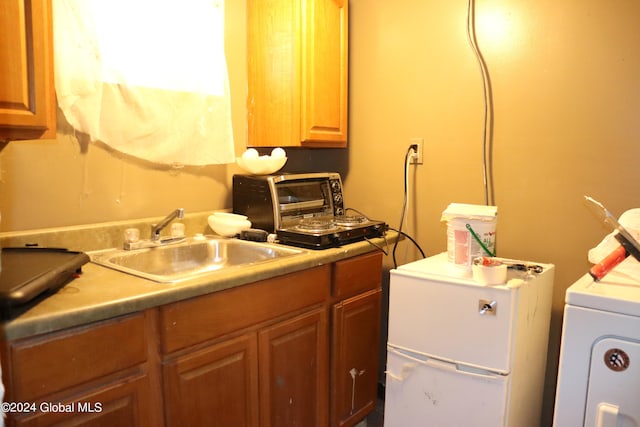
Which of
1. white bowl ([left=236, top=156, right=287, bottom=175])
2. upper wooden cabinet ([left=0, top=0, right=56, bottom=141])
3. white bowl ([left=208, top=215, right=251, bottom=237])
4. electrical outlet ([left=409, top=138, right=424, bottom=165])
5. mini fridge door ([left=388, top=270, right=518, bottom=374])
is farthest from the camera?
electrical outlet ([left=409, top=138, right=424, bottom=165])

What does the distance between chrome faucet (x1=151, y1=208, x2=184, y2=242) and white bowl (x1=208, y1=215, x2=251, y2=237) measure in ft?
0.67

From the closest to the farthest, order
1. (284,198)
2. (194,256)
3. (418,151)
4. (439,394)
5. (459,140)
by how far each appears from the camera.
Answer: (439,394) → (194,256) → (284,198) → (459,140) → (418,151)

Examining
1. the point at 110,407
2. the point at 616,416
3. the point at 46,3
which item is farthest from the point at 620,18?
the point at 110,407

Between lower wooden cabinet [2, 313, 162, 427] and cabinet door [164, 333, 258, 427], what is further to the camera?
cabinet door [164, 333, 258, 427]

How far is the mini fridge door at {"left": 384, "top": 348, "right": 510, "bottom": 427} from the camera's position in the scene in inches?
61.2

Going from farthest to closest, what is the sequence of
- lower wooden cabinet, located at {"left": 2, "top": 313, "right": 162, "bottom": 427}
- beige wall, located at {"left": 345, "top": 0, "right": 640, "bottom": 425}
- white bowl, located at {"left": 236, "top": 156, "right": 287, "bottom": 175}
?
1. white bowl, located at {"left": 236, "top": 156, "right": 287, "bottom": 175}
2. beige wall, located at {"left": 345, "top": 0, "right": 640, "bottom": 425}
3. lower wooden cabinet, located at {"left": 2, "top": 313, "right": 162, "bottom": 427}

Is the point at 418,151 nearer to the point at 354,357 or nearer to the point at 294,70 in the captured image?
the point at 294,70

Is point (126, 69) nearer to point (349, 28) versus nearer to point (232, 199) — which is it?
point (232, 199)

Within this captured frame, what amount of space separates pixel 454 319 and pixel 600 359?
18.8 inches

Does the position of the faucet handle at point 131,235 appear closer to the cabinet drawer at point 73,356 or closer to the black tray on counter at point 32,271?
the black tray on counter at point 32,271

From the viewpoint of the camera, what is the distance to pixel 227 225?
1971 mm

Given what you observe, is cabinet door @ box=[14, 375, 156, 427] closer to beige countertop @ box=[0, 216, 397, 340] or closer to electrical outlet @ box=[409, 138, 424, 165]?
beige countertop @ box=[0, 216, 397, 340]

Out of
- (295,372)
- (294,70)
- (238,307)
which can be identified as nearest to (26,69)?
(238,307)

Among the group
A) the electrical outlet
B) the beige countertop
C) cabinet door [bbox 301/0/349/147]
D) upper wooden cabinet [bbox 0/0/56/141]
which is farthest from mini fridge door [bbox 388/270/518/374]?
upper wooden cabinet [bbox 0/0/56/141]
